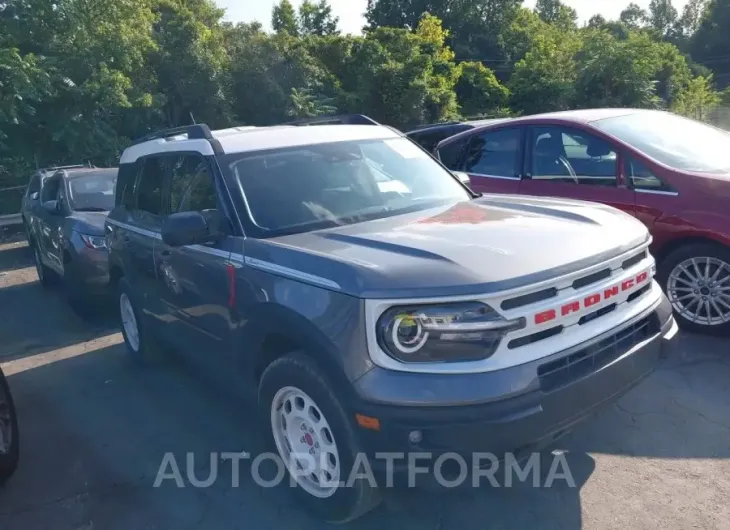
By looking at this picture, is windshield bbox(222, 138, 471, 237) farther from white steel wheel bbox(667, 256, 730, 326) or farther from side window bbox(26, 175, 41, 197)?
side window bbox(26, 175, 41, 197)

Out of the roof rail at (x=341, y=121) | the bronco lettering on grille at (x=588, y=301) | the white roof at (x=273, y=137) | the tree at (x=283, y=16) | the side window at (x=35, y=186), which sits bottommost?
the bronco lettering on grille at (x=588, y=301)

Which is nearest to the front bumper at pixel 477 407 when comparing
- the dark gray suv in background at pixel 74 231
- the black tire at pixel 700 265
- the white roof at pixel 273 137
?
the white roof at pixel 273 137

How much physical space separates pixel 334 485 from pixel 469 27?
50164 millimetres

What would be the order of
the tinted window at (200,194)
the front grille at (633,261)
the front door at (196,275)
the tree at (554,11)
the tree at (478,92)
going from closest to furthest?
1. the front grille at (633,261)
2. the front door at (196,275)
3. the tinted window at (200,194)
4. the tree at (478,92)
5. the tree at (554,11)

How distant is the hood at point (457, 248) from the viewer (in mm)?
2883

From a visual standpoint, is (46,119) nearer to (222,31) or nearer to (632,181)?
(222,31)

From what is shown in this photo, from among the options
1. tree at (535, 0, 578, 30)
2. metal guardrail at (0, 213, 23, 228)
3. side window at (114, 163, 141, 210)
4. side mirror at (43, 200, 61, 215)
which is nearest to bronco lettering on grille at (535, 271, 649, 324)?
side window at (114, 163, 141, 210)

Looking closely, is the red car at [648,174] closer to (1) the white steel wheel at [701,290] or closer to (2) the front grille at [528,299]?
(1) the white steel wheel at [701,290]

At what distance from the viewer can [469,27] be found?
49344 millimetres

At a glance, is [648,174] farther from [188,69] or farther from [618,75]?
[618,75]

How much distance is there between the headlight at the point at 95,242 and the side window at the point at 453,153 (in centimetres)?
369

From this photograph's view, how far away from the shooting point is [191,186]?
443 cm

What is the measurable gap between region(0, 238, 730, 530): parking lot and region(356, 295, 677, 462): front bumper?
66 cm

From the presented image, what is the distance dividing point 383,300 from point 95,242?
5293 mm
